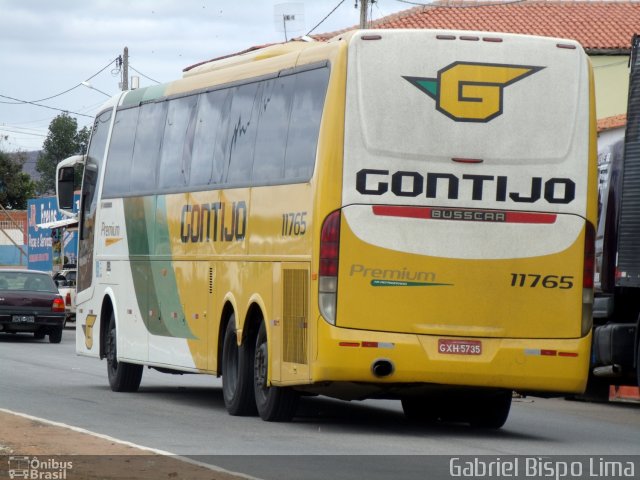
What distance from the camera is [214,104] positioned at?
17922mm

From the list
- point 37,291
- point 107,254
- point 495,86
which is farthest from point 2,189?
point 495,86

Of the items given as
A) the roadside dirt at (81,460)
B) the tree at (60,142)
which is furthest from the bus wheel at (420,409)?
the tree at (60,142)

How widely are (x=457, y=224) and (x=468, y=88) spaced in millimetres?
1275

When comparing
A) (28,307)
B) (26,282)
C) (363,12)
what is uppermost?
(363,12)

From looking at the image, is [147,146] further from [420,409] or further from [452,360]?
[452,360]

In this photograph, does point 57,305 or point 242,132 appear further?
point 57,305

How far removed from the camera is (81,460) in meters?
11.4

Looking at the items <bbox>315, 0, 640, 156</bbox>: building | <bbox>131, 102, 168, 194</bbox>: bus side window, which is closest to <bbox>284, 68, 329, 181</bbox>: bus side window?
<bbox>131, 102, 168, 194</bbox>: bus side window

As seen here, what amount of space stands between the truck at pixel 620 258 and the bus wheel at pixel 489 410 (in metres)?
2.75

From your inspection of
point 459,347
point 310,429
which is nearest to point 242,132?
point 310,429

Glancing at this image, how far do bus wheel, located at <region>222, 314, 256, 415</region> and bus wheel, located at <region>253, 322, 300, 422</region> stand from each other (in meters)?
0.30

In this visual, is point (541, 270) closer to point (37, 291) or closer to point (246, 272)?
point (246, 272)

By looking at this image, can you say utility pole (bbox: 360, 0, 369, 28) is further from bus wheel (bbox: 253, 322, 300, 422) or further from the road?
bus wheel (bbox: 253, 322, 300, 422)

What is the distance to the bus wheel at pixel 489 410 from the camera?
16188mm
